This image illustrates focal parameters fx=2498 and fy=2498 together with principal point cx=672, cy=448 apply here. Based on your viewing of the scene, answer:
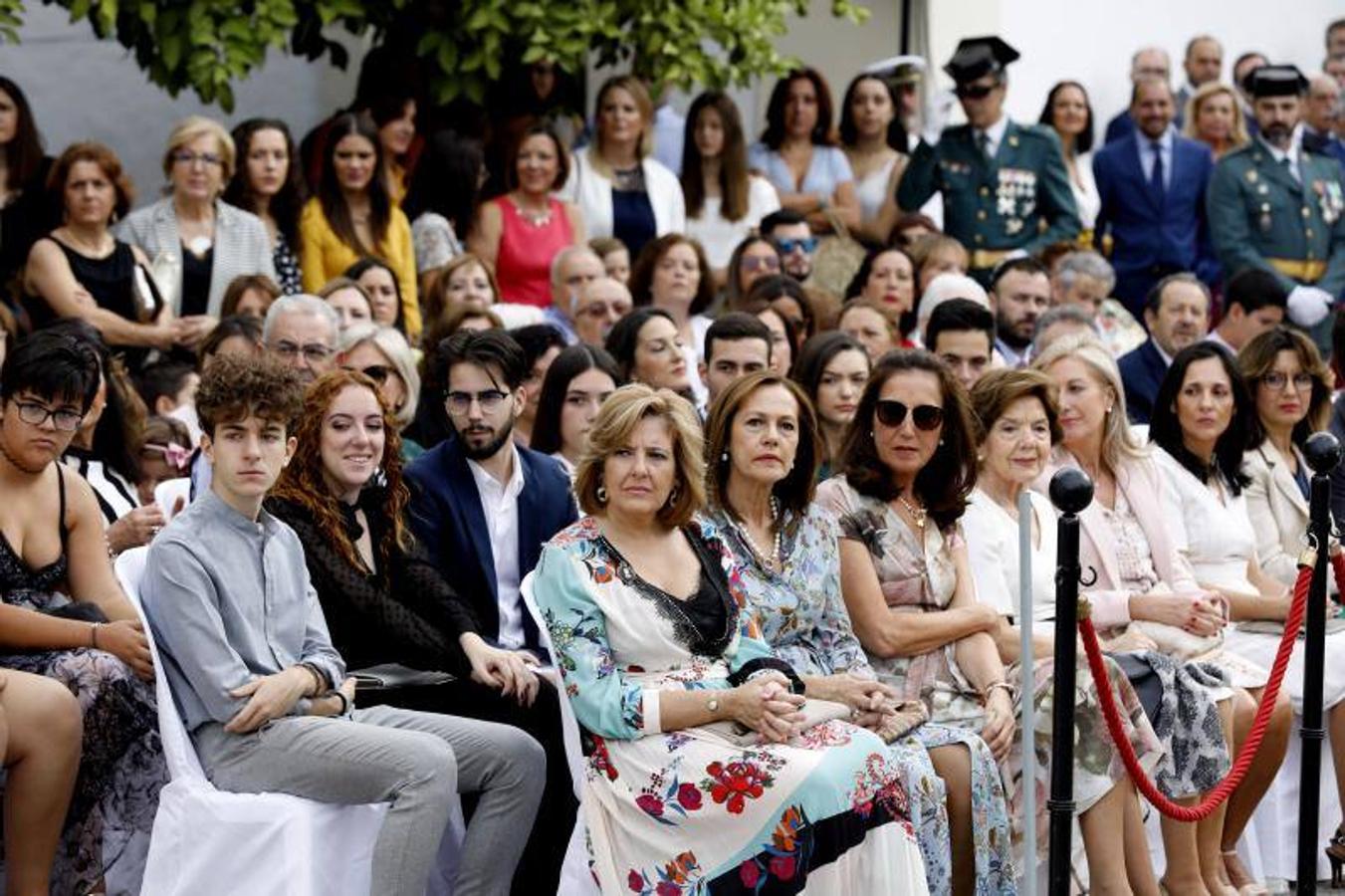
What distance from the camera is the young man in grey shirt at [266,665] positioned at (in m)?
6.35

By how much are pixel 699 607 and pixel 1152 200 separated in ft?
23.4

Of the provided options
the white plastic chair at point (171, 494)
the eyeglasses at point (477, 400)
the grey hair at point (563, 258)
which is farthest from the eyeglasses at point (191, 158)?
the eyeglasses at point (477, 400)

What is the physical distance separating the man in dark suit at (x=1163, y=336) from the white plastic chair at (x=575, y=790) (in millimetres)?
4510

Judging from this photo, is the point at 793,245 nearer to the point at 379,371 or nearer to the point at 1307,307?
the point at 1307,307

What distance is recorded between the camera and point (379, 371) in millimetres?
8367

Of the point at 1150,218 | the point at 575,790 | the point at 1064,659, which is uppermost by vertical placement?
the point at 1150,218

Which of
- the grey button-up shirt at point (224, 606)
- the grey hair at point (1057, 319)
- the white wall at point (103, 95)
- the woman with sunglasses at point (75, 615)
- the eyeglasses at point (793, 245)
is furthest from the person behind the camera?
the white wall at point (103, 95)

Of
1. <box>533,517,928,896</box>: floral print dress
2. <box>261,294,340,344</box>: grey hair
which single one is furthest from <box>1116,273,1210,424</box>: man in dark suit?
<box>533,517,928,896</box>: floral print dress

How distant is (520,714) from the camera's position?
23.6 ft

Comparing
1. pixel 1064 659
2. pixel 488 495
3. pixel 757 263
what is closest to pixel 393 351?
Result: pixel 488 495

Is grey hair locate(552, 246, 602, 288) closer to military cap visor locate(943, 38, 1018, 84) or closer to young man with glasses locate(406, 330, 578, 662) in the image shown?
young man with glasses locate(406, 330, 578, 662)

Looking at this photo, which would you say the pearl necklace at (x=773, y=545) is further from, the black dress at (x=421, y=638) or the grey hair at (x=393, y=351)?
the grey hair at (x=393, y=351)

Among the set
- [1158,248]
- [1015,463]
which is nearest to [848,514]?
[1015,463]

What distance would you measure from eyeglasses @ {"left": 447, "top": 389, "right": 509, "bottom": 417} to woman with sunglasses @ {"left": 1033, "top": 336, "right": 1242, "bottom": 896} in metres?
1.83
